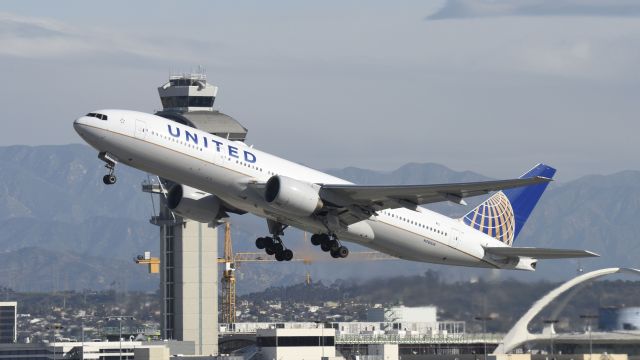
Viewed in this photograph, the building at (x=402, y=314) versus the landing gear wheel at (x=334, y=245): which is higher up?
the landing gear wheel at (x=334, y=245)

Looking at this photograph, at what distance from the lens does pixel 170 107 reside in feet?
495

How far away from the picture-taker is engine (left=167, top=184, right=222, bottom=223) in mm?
69812

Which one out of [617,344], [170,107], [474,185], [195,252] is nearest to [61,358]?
[195,252]

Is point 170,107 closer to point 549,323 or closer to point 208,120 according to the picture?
point 208,120

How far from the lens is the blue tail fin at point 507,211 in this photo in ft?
252

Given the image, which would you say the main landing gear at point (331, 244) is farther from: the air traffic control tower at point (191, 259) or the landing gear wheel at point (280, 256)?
the air traffic control tower at point (191, 259)

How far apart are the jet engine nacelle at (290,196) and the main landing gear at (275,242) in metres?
5.98

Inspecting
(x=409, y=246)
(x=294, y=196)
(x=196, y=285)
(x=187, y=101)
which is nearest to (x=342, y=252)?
(x=409, y=246)

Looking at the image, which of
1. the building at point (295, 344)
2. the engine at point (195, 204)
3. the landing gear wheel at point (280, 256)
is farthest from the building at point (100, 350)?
the engine at point (195, 204)

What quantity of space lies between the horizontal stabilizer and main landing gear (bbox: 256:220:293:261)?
422 inches

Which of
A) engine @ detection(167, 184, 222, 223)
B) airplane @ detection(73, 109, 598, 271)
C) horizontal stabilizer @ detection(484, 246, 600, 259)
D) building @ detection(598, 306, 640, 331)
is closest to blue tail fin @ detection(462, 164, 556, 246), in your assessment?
airplane @ detection(73, 109, 598, 271)

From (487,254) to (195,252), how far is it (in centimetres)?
7779

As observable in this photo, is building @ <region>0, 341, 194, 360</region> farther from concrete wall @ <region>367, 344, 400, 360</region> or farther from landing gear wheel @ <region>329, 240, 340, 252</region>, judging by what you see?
landing gear wheel @ <region>329, 240, 340, 252</region>

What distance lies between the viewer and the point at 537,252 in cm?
7212
